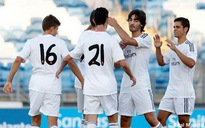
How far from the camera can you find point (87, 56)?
33.2 feet

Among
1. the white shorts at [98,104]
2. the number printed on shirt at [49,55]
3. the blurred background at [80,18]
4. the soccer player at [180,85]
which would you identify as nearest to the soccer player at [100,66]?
the white shorts at [98,104]

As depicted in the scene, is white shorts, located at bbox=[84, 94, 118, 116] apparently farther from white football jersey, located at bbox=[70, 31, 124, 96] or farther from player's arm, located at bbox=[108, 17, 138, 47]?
player's arm, located at bbox=[108, 17, 138, 47]

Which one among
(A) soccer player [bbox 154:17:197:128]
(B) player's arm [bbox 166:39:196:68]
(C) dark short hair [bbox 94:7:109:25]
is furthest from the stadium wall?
(C) dark short hair [bbox 94:7:109:25]

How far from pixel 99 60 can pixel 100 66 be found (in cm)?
8

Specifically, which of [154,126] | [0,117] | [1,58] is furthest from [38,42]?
[1,58]

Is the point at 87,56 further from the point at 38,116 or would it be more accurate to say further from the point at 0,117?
the point at 0,117

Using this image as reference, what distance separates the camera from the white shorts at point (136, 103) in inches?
419

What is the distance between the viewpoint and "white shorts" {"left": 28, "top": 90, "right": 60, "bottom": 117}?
35.0ft

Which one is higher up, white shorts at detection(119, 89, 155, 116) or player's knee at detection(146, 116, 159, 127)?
white shorts at detection(119, 89, 155, 116)

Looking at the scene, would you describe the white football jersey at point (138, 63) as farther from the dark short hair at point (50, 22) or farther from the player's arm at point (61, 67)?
the dark short hair at point (50, 22)

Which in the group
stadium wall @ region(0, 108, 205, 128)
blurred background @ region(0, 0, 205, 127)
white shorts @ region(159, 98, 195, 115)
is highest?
blurred background @ region(0, 0, 205, 127)

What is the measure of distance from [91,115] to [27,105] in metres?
5.18

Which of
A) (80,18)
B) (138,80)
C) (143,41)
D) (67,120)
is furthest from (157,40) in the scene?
(80,18)

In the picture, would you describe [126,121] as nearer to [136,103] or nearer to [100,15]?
[136,103]
